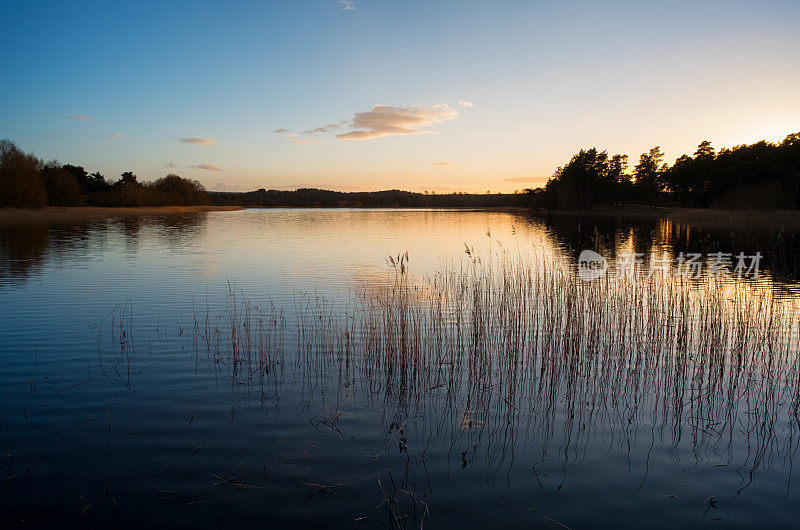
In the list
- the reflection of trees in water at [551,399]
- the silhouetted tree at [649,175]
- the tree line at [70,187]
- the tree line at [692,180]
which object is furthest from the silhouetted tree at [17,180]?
the silhouetted tree at [649,175]

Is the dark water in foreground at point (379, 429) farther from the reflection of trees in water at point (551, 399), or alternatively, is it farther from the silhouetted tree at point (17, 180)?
the silhouetted tree at point (17, 180)

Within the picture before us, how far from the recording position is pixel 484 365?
25.2 ft

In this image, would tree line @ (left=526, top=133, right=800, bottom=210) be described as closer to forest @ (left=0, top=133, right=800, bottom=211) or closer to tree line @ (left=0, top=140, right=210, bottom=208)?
forest @ (left=0, top=133, right=800, bottom=211)

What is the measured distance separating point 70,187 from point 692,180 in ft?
315

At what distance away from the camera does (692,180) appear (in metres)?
76.5

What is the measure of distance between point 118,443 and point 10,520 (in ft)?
4.46

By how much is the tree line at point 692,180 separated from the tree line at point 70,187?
8070 centimetres

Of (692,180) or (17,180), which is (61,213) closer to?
(17,180)

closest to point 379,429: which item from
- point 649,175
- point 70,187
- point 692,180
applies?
point 70,187

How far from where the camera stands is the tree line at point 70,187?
53219 mm

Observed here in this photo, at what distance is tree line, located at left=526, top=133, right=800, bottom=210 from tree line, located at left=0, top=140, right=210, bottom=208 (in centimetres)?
8070

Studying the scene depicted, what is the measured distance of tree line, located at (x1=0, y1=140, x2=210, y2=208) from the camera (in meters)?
53.2

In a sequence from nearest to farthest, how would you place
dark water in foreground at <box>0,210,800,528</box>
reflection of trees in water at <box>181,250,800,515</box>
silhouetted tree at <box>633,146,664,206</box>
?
dark water in foreground at <box>0,210,800,528</box> → reflection of trees in water at <box>181,250,800,515</box> → silhouetted tree at <box>633,146,664,206</box>

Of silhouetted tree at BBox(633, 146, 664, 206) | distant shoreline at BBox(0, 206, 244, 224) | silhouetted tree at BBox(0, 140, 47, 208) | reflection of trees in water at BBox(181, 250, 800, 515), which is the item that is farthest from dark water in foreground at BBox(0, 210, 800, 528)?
silhouetted tree at BBox(633, 146, 664, 206)
